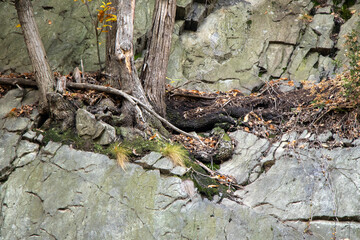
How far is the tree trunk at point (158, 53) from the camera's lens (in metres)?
6.75

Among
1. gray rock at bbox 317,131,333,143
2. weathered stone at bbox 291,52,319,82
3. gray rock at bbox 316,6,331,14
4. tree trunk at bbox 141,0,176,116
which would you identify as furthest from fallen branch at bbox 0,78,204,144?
gray rock at bbox 316,6,331,14

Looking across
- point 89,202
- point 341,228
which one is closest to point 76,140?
point 89,202

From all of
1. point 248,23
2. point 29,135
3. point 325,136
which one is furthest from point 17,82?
point 248,23

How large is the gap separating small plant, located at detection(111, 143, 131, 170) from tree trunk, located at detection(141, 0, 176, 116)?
56.8 inches

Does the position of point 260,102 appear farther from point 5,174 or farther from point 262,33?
point 5,174

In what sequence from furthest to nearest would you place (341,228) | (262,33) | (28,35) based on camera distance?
(262,33) < (28,35) < (341,228)

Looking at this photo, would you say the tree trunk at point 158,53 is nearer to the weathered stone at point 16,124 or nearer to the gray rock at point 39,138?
the gray rock at point 39,138

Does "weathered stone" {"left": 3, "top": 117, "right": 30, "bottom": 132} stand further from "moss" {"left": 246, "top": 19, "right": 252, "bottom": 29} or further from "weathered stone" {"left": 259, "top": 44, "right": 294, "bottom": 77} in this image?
"moss" {"left": 246, "top": 19, "right": 252, "bottom": 29}

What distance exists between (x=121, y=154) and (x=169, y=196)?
983 mm

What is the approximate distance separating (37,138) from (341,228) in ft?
15.5

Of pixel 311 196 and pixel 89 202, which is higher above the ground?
pixel 311 196

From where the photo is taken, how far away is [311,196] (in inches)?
199

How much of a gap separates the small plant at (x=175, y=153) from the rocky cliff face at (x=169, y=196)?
0.13 meters

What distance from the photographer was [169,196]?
5066 mm
